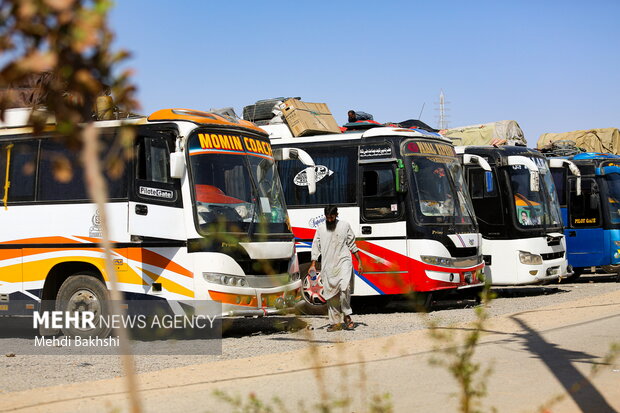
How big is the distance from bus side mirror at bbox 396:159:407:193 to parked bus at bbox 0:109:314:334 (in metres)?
3.06

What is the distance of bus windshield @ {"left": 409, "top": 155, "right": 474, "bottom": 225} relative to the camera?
15.7 m

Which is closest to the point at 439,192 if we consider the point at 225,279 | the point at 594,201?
the point at 225,279

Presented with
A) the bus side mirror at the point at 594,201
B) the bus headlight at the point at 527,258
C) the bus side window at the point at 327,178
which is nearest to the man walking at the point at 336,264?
the bus side window at the point at 327,178

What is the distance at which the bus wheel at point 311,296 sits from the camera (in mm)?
15781

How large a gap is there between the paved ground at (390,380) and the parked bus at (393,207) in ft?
12.2

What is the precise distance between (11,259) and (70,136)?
10.9m

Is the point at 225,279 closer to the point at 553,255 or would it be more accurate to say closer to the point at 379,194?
the point at 379,194

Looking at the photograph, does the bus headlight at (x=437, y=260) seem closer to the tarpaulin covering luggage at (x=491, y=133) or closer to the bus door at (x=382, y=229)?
the bus door at (x=382, y=229)

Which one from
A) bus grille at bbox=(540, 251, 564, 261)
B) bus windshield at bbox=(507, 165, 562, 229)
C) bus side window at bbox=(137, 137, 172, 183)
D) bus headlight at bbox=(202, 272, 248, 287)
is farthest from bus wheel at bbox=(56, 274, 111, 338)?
bus grille at bbox=(540, 251, 564, 261)

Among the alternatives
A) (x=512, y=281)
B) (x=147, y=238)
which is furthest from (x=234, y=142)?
(x=512, y=281)

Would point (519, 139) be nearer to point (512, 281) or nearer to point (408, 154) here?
point (512, 281)

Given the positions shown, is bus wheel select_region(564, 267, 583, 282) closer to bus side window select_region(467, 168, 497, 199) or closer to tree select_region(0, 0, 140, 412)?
bus side window select_region(467, 168, 497, 199)

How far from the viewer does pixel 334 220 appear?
1324 cm

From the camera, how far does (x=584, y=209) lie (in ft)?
73.1
